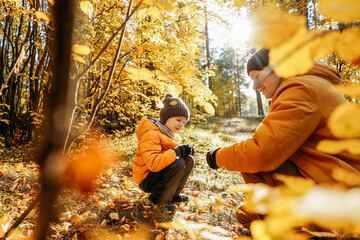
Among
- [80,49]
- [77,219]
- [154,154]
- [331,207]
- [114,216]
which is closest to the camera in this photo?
[331,207]

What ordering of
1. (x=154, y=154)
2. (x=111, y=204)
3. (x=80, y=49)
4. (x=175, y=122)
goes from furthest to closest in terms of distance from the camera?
A: 1. (x=175, y=122)
2. (x=111, y=204)
3. (x=154, y=154)
4. (x=80, y=49)

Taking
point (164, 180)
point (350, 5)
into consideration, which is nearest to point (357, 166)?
point (350, 5)

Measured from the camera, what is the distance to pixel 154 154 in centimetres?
222

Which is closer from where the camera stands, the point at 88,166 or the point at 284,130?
the point at 284,130

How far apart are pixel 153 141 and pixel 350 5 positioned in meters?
2.08

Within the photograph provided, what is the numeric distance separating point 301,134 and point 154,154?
1448 millimetres

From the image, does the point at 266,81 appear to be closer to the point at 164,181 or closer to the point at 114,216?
the point at 164,181

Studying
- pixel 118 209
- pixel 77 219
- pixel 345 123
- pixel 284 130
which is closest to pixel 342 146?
pixel 345 123

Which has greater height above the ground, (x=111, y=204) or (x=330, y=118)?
(x=330, y=118)

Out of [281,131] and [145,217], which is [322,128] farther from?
[145,217]

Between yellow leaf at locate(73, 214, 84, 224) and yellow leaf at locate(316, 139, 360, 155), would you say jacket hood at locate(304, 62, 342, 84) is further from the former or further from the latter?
yellow leaf at locate(73, 214, 84, 224)

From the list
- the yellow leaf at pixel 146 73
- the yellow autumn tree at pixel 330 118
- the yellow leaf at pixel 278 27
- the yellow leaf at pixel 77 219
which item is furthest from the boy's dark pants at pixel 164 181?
the yellow leaf at pixel 278 27

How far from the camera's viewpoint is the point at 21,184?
2785 mm

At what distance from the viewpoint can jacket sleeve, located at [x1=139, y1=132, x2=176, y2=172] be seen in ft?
7.08
